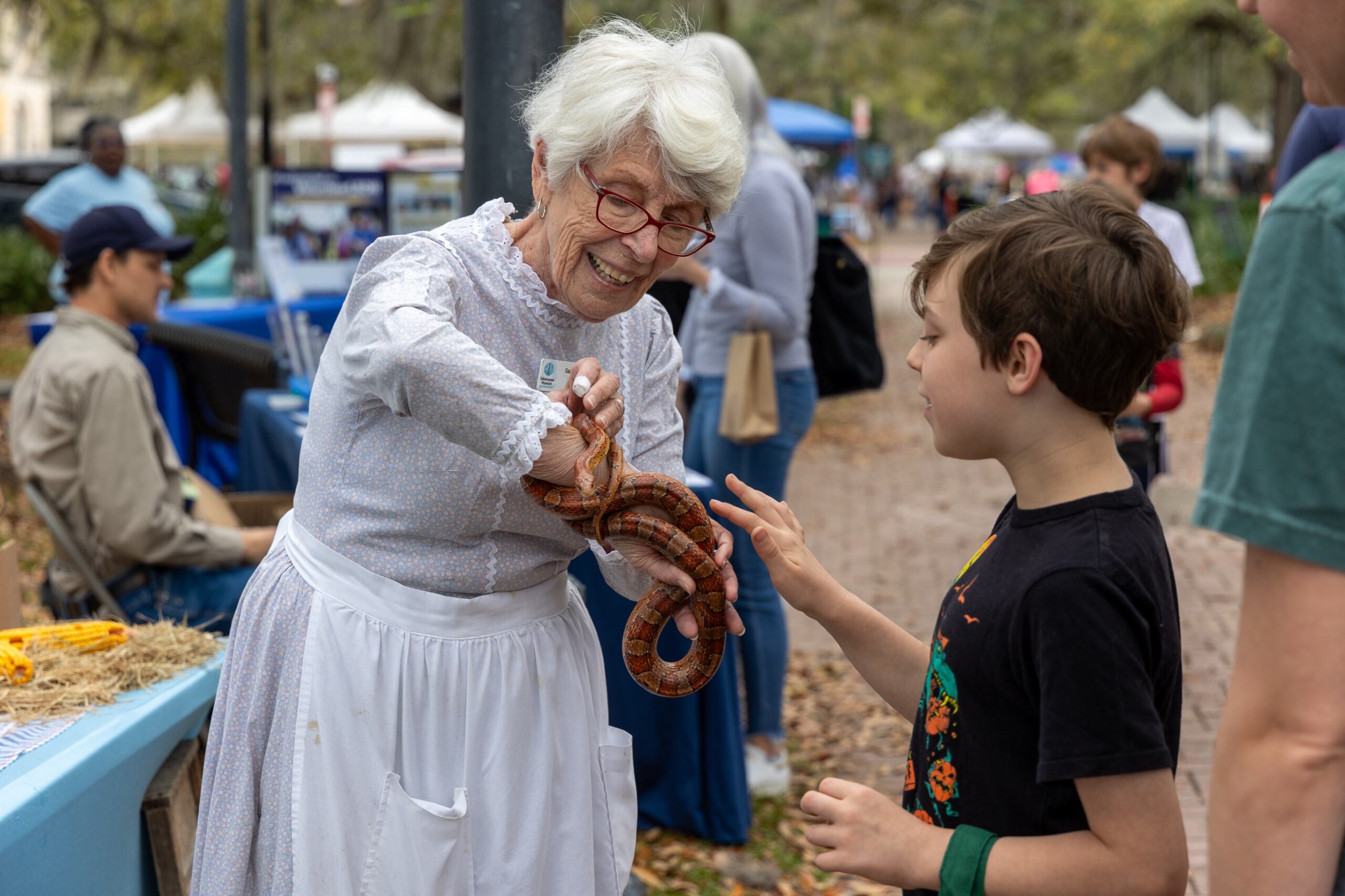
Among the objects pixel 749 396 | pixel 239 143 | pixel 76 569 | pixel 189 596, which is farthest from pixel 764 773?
pixel 239 143

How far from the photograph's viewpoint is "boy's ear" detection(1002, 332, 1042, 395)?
176 cm

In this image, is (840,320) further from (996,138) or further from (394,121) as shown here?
(996,138)

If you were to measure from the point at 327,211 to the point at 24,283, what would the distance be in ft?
32.1

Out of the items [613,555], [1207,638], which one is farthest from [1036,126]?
[613,555]

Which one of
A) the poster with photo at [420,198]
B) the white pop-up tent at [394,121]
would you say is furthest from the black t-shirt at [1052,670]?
the white pop-up tent at [394,121]

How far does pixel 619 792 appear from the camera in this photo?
2607 mm

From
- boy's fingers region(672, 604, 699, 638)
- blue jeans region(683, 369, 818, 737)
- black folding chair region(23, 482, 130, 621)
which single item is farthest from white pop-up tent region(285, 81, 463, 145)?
boy's fingers region(672, 604, 699, 638)

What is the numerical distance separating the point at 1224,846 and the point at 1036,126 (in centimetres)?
6122

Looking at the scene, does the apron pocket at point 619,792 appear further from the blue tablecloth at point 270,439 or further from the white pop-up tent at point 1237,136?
the white pop-up tent at point 1237,136

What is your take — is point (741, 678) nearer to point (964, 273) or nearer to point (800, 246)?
point (800, 246)

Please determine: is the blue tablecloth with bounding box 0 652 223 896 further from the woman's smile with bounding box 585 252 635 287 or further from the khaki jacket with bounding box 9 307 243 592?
the woman's smile with bounding box 585 252 635 287

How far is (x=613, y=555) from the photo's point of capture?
2.46 metres

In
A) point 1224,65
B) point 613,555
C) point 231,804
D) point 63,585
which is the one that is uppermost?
point 1224,65

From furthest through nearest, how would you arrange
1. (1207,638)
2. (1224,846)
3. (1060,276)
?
1. (1207,638)
2. (1060,276)
3. (1224,846)
